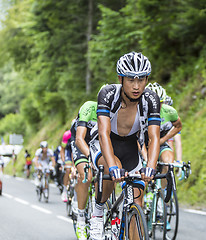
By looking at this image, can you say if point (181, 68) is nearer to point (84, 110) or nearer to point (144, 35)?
point (144, 35)

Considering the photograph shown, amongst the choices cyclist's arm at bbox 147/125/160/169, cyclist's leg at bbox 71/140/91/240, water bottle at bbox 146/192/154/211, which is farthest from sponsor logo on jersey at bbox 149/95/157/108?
water bottle at bbox 146/192/154/211

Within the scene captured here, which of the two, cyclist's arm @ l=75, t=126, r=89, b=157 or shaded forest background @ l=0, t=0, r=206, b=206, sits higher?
shaded forest background @ l=0, t=0, r=206, b=206

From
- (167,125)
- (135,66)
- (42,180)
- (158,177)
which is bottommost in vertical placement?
(42,180)

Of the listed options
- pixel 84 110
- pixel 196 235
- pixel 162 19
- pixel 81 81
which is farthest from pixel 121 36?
pixel 84 110

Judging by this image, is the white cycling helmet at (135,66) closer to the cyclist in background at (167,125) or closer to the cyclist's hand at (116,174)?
the cyclist's hand at (116,174)

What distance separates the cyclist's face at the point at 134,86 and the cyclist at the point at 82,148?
123cm

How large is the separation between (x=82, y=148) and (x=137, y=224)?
5.90ft

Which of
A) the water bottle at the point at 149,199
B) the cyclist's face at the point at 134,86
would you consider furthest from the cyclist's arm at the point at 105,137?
the water bottle at the point at 149,199

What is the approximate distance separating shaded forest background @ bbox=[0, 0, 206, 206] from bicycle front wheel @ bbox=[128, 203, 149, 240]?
4.28 metres

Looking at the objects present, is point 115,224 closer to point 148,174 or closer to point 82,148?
point 148,174

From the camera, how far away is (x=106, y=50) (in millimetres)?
21250

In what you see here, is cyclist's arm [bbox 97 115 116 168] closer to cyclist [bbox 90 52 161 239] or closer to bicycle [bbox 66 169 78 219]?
cyclist [bbox 90 52 161 239]

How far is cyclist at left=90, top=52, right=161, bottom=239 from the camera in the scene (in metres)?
4.52

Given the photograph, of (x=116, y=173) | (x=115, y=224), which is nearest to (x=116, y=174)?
(x=116, y=173)
